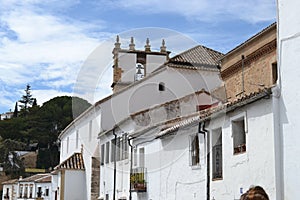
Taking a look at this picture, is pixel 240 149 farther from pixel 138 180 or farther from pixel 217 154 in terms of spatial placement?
pixel 138 180

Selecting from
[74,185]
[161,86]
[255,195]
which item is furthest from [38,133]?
[255,195]

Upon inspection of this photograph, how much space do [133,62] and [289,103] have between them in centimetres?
2319

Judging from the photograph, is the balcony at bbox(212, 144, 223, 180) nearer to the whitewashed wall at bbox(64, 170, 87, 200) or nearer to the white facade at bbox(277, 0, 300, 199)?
the white facade at bbox(277, 0, 300, 199)

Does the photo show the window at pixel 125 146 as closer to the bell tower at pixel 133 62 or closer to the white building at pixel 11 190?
the bell tower at pixel 133 62

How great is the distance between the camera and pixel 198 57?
29109 millimetres

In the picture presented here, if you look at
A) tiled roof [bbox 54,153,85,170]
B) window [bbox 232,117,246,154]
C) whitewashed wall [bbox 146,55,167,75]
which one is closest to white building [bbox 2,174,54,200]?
tiled roof [bbox 54,153,85,170]

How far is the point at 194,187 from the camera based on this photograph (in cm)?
1552

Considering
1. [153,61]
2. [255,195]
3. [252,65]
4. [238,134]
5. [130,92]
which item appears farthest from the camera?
[153,61]

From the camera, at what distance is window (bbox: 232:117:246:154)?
13.0 metres

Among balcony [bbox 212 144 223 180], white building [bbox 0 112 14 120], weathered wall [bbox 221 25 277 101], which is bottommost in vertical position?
balcony [bbox 212 144 223 180]

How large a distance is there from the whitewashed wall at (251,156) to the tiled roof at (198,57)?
1464cm

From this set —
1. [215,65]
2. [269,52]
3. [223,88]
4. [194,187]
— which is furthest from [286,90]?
[215,65]

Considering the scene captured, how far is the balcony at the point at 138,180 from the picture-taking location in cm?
2036

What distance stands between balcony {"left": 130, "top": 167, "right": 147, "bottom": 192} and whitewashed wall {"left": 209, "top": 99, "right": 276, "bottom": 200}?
268 inches
